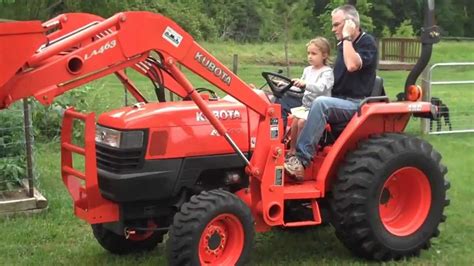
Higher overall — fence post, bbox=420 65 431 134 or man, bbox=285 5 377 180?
man, bbox=285 5 377 180

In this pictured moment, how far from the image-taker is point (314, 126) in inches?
216

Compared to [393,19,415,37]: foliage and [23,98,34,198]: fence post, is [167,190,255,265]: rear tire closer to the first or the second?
[23,98,34,198]: fence post

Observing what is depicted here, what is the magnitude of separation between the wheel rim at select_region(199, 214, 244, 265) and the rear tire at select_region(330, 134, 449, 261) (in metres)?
0.87

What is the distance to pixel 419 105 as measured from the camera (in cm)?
592

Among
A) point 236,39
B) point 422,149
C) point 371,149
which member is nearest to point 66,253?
point 371,149

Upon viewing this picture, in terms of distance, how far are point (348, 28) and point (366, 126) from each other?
769 mm

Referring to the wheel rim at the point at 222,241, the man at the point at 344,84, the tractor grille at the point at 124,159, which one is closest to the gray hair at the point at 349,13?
the man at the point at 344,84

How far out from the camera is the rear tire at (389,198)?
554 centimetres

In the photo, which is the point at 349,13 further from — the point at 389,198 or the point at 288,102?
the point at 389,198

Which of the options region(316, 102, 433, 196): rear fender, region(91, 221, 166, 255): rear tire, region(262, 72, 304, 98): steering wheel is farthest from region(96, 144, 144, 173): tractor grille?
region(316, 102, 433, 196): rear fender

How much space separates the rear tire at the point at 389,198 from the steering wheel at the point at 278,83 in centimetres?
70

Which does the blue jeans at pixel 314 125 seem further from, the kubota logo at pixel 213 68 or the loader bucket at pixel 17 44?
the loader bucket at pixel 17 44

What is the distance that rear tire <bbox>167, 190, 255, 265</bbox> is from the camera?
486 centimetres

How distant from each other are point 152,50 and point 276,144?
1.16m
